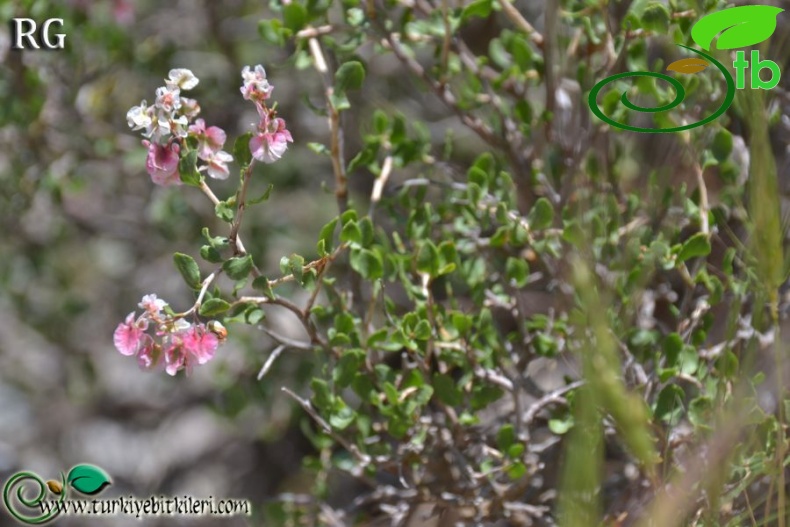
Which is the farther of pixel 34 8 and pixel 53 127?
pixel 53 127

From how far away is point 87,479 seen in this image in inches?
54.2

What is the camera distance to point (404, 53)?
3.94 ft

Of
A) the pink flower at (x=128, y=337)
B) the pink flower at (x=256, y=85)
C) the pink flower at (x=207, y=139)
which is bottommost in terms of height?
the pink flower at (x=128, y=337)

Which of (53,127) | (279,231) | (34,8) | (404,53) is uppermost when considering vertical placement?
(404,53)

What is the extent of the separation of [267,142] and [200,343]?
194 millimetres

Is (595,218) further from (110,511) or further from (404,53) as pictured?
(110,511)

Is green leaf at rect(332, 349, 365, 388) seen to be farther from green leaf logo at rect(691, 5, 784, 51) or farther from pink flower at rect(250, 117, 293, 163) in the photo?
green leaf logo at rect(691, 5, 784, 51)

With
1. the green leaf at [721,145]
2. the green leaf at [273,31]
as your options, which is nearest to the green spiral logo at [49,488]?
the green leaf at [273,31]

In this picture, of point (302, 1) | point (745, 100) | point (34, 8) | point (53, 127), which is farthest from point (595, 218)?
point (53, 127)

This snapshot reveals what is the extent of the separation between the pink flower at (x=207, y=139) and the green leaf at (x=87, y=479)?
64 cm

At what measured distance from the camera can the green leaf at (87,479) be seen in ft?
4.47

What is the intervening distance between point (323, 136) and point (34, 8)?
2.43 ft

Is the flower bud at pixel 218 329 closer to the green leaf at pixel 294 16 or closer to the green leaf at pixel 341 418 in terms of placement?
the green leaf at pixel 341 418

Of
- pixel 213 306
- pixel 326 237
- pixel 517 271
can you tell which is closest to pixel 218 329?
pixel 213 306
